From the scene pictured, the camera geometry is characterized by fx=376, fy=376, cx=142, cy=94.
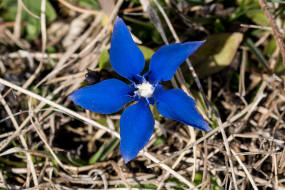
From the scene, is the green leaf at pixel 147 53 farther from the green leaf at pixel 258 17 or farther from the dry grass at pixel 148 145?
the green leaf at pixel 258 17

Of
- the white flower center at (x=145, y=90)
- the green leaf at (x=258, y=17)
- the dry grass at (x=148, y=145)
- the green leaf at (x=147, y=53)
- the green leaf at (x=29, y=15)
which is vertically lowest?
the dry grass at (x=148, y=145)

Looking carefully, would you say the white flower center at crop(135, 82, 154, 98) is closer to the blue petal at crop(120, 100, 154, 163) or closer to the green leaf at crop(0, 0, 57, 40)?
the blue petal at crop(120, 100, 154, 163)

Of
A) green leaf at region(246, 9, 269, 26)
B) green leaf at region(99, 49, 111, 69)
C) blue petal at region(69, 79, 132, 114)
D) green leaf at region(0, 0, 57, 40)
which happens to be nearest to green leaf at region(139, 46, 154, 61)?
green leaf at region(99, 49, 111, 69)

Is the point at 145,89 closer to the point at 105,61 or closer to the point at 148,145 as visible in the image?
the point at 105,61

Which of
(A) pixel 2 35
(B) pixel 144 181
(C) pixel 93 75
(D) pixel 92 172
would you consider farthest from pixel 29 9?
(B) pixel 144 181

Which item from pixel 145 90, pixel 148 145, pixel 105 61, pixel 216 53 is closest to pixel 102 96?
pixel 145 90

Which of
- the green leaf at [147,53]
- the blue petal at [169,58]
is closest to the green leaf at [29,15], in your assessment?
the green leaf at [147,53]

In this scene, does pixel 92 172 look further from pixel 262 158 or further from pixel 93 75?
pixel 262 158
